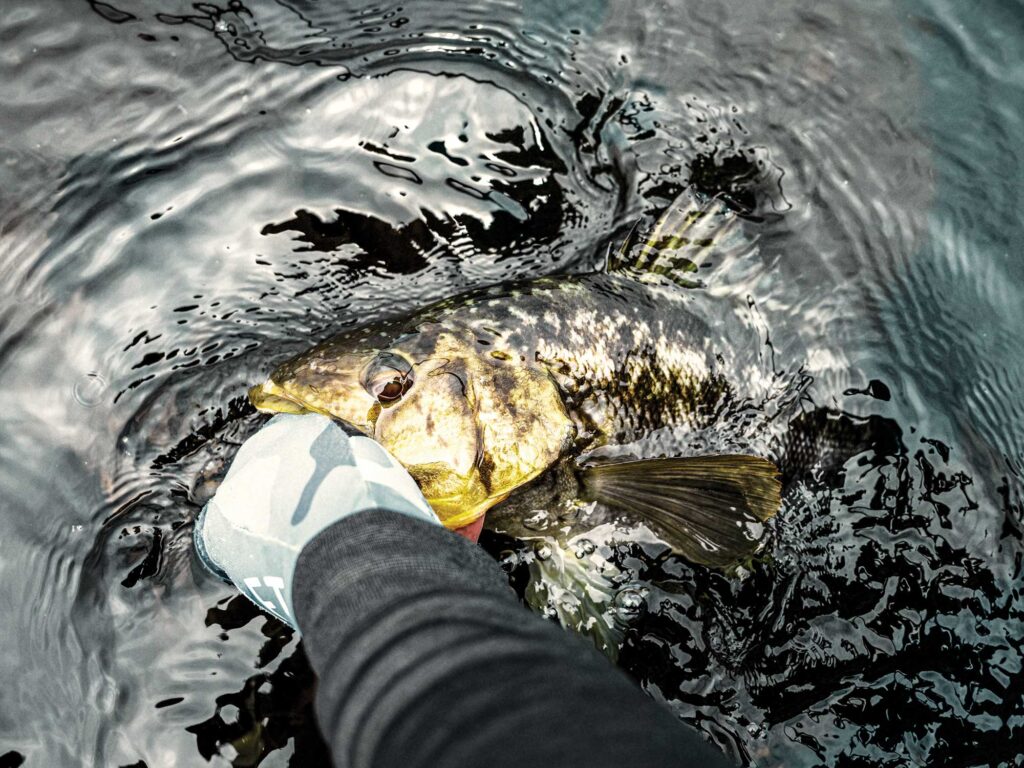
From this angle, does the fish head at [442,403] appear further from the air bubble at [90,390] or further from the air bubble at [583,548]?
the air bubble at [90,390]

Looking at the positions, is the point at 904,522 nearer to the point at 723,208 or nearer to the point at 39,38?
the point at 723,208

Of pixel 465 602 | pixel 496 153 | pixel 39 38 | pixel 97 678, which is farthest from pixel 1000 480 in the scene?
pixel 39 38

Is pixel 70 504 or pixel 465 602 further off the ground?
pixel 465 602

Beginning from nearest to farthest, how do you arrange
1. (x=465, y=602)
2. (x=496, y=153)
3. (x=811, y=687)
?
(x=465, y=602)
(x=811, y=687)
(x=496, y=153)

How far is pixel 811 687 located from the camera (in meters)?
3.16

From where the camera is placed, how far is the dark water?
119 inches

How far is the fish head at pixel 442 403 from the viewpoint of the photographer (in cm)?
254

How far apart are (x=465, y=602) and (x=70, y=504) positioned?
2306 millimetres

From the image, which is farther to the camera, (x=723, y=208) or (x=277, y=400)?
(x=723, y=208)

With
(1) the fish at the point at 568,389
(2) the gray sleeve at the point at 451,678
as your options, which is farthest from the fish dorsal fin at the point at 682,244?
(2) the gray sleeve at the point at 451,678

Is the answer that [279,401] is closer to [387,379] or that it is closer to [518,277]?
[387,379]

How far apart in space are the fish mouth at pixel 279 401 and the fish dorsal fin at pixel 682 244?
1498mm

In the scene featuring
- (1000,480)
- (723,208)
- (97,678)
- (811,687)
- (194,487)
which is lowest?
(97,678)

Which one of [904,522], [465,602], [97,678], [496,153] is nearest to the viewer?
[465,602]
